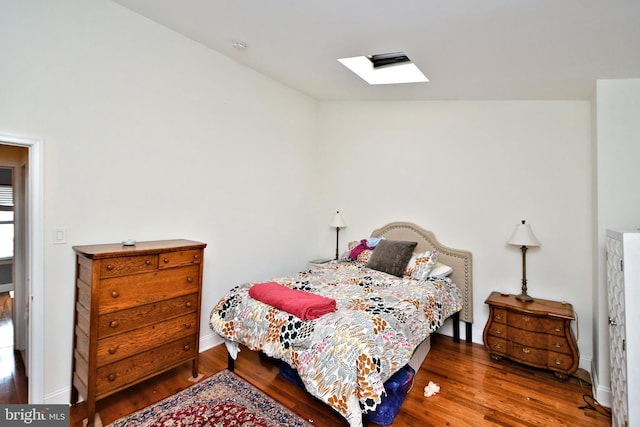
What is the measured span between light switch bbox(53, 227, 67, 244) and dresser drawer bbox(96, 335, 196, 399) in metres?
0.96

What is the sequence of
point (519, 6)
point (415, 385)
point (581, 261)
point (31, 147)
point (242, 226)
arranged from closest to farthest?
1. point (519, 6)
2. point (31, 147)
3. point (415, 385)
4. point (581, 261)
5. point (242, 226)

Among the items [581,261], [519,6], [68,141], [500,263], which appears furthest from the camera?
[500,263]

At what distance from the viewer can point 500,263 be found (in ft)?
11.1

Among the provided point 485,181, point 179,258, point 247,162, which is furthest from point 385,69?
point 179,258

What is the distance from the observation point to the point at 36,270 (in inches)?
86.4

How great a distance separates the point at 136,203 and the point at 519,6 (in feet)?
9.90

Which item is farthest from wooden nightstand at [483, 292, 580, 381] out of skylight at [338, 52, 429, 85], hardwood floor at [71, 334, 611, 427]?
skylight at [338, 52, 429, 85]

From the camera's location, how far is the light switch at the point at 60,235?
226cm

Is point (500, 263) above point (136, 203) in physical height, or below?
below

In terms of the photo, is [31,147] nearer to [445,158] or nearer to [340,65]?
[340,65]

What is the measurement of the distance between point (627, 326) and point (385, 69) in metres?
2.88

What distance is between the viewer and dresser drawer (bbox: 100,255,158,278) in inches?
83.0

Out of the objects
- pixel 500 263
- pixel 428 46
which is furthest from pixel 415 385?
pixel 428 46

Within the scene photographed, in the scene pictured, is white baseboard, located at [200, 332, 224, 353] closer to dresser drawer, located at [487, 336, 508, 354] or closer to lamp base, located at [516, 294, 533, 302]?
dresser drawer, located at [487, 336, 508, 354]
